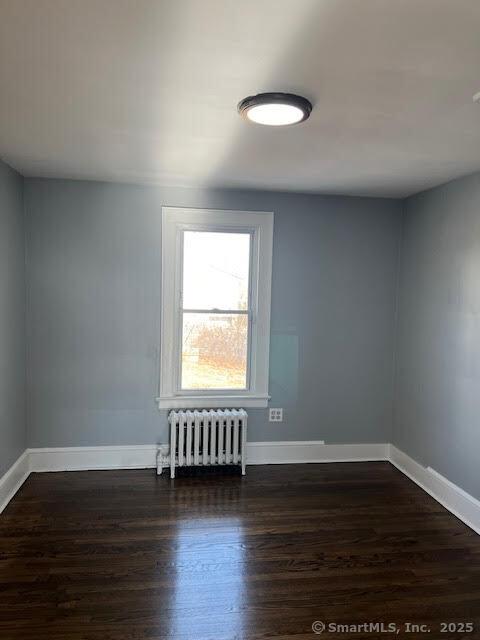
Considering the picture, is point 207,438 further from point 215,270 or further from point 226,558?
point 215,270

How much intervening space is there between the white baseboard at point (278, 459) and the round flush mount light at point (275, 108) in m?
2.67

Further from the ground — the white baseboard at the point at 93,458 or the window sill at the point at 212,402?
Answer: the window sill at the point at 212,402

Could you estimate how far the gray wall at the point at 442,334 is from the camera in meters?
3.08

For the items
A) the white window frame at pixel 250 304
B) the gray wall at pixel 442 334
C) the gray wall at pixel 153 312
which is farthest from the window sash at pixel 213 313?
the gray wall at pixel 442 334

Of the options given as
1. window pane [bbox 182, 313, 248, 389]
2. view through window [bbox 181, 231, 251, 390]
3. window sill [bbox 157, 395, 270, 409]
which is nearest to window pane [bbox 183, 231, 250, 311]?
view through window [bbox 181, 231, 251, 390]

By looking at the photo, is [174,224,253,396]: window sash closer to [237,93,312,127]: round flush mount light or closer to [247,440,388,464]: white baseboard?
[247,440,388,464]: white baseboard

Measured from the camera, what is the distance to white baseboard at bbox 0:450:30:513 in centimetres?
312

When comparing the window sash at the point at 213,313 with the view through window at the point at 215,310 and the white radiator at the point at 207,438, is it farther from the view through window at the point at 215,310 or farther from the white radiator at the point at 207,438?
the white radiator at the point at 207,438

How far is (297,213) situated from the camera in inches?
154

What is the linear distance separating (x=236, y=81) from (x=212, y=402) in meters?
2.68

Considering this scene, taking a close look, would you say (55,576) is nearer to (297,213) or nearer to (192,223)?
(192,223)

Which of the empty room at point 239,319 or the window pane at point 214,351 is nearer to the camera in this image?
the empty room at point 239,319

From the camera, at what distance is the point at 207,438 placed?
3.71 metres

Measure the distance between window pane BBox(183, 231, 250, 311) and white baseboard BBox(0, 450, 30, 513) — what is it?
69.3 inches
